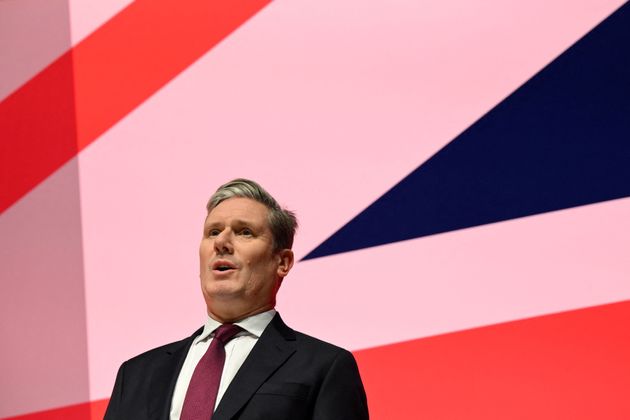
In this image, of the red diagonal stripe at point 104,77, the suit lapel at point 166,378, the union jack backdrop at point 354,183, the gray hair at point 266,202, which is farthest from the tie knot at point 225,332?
the red diagonal stripe at point 104,77

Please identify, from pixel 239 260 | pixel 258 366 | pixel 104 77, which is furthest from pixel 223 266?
pixel 104 77

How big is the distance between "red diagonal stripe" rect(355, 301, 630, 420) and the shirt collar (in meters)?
0.56

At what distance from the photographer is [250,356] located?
7.24 ft

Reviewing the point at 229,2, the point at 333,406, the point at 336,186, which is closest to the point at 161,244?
the point at 336,186

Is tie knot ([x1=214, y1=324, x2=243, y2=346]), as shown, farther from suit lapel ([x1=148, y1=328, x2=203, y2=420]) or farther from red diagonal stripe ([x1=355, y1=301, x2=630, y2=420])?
red diagonal stripe ([x1=355, y1=301, x2=630, y2=420])

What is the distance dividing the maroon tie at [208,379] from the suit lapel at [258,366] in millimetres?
38

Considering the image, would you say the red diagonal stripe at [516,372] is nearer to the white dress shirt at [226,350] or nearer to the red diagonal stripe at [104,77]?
the white dress shirt at [226,350]

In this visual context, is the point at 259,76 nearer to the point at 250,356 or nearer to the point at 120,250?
the point at 120,250

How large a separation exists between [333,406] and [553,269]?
0.90m

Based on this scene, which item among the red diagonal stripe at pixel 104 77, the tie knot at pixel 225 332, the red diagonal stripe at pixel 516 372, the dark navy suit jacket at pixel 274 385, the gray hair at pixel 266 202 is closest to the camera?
the dark navy suit jacket at pixel 274 385

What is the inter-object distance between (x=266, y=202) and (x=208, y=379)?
0.44 m

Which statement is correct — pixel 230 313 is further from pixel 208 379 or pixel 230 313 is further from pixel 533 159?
pixel 533 159

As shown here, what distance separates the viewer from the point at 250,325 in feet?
7.48

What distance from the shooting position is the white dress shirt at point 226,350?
2.20 meters
